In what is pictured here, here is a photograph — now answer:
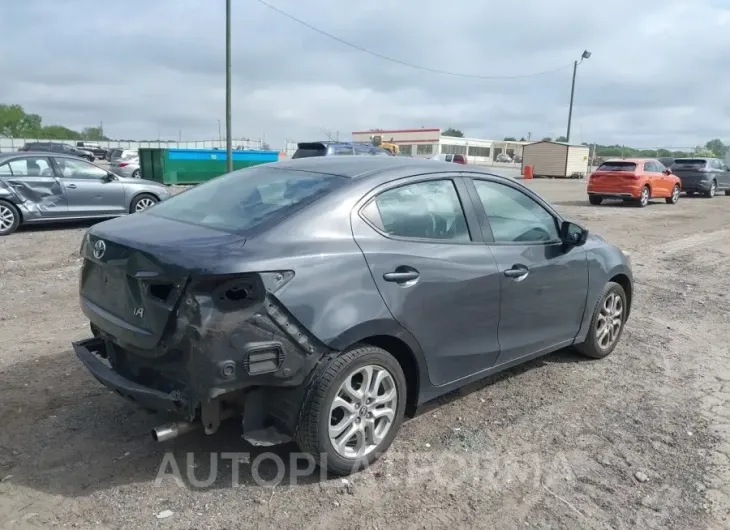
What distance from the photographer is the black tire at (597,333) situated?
190 inches

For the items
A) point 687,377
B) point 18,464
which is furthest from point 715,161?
point 18,464

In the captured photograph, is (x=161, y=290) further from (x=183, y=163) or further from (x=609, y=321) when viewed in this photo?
(x=183, y=163)

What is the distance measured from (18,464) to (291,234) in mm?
1956

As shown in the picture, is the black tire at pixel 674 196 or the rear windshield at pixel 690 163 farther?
the rear windshield at pixel 690 163

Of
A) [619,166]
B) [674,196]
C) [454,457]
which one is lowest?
[454,457]

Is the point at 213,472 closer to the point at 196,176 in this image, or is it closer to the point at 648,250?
the point at 648,250

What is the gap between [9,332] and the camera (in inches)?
209

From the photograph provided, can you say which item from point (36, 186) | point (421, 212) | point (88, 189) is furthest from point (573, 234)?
point (36, 186)

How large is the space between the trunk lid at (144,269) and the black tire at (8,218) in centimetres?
A: 831

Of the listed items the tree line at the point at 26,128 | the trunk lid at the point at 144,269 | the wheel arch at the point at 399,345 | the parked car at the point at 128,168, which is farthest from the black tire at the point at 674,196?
the tree line at the point at 26,128

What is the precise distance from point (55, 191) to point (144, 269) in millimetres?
9193

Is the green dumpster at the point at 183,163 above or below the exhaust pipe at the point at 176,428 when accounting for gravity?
above

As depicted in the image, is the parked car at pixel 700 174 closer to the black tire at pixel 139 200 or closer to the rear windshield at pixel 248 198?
the black tire at pixel 139 200

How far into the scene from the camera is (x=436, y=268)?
3.44 m
